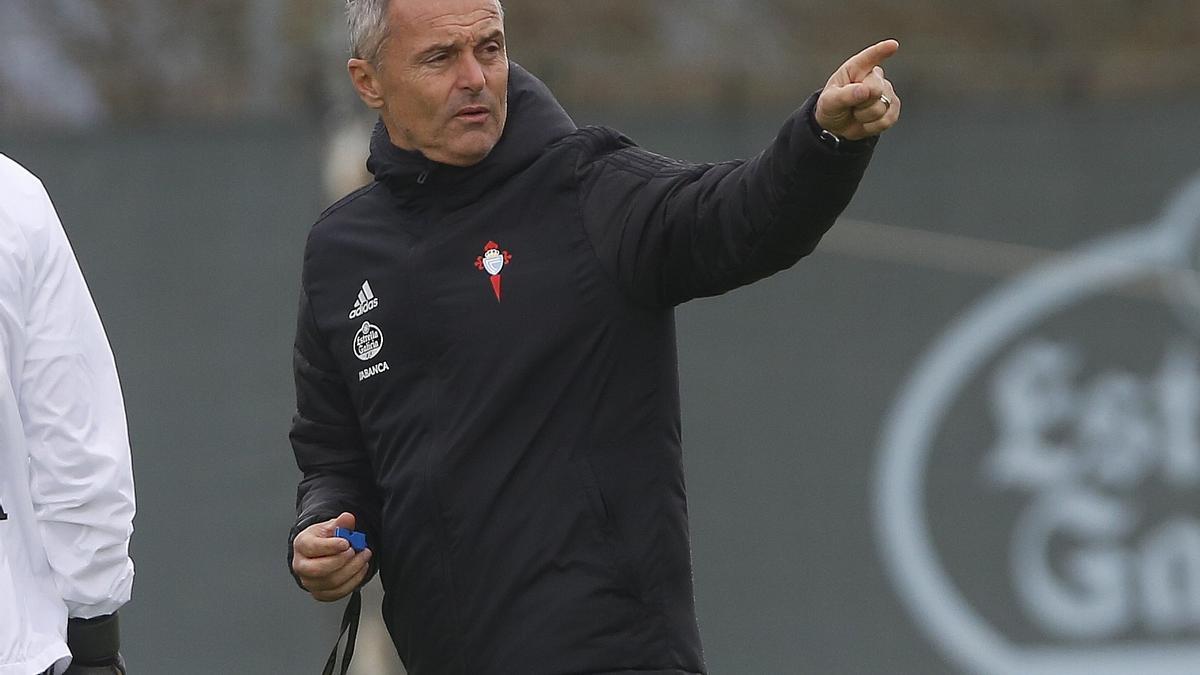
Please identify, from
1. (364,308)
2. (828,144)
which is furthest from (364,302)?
(828,144)

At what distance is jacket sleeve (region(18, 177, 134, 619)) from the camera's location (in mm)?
2945

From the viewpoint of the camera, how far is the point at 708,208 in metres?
2.60

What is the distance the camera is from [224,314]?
6.16 m

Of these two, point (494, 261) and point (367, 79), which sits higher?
point (367, 79)

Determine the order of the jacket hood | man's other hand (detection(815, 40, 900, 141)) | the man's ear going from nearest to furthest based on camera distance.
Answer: man's other hand (detection(815, 40, 900, 141))
the jacket hood
the man's ear

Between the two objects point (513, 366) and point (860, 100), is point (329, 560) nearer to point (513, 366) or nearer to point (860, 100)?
point (513, 366)

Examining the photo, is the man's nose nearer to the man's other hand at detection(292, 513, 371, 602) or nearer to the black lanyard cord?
the man's other hand at detection(292, 513, 371, 602)

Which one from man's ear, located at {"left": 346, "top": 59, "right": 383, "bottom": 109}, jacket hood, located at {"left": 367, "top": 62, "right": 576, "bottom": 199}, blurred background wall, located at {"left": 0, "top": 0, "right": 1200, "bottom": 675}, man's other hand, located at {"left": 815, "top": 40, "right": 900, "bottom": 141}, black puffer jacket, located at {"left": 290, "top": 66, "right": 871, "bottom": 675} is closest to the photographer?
man's other hand, located at {"left": 815, "top": 40, "right": 900, "bottom": 141}

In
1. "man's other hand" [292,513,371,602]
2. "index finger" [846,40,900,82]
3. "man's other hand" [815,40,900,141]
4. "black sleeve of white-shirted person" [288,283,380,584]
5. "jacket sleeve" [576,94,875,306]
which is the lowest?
"man's other hand" [292,513,371,602]

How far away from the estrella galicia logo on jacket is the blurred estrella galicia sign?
372 cm

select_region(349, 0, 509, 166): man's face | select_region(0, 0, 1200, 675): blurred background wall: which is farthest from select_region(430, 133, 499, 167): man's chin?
select_region(0, 0, 1200, 675): blurred background wall

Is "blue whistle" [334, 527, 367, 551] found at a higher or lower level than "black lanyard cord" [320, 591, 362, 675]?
higher

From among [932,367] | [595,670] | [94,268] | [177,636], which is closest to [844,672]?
[932,367]

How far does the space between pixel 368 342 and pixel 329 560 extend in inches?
12.6
